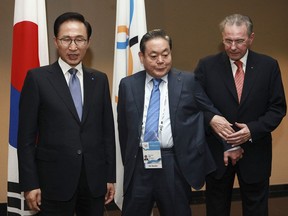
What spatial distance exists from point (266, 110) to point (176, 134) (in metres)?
0.76

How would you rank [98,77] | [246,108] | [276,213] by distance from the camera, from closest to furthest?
1. [98,77]
2. [246,108]
3. [276,213]

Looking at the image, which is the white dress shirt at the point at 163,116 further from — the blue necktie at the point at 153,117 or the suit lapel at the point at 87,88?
the suit lapel at the point at 87,88

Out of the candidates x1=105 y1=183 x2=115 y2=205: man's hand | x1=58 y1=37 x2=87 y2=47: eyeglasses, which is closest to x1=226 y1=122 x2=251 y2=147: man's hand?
x1=105 y1=183 x2=115 y2=205: man's hand

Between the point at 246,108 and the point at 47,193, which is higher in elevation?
the point at 246,108

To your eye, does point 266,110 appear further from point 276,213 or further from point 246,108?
point 276,213

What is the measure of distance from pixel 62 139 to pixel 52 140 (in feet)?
0.19

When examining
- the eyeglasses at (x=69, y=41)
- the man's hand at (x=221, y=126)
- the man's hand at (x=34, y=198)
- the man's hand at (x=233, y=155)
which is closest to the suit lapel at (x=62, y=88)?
the eyeglasses at (x=69, y=41)

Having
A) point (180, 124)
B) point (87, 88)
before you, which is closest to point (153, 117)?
point (180, 124)

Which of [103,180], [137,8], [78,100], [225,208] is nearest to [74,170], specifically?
[103,180]

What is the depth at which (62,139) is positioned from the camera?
2.12 metres

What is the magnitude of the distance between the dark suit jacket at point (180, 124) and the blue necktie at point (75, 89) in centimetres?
30

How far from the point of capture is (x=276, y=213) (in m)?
4.20

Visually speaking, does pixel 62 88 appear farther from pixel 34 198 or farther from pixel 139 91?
pixel 34 198

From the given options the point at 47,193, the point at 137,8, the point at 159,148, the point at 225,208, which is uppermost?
the point at 137,8
